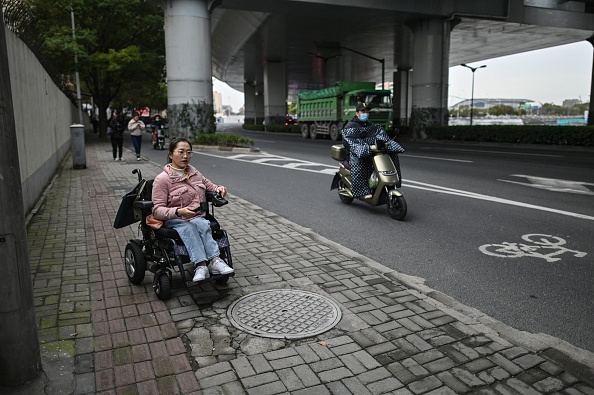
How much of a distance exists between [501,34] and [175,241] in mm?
43724

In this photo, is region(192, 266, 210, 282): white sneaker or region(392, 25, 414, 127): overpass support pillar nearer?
region(192, 266, 210, 282): white sneaker

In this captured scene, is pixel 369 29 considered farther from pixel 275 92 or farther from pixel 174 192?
pixel 174 192

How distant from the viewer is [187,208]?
174 inches

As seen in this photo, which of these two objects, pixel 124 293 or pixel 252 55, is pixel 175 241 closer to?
pixel 124 293

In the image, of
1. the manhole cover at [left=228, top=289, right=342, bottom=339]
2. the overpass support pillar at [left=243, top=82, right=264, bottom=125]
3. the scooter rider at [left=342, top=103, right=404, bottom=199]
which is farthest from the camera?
the overpass support pillar at [left=243, top=82, right=264, bottom=125]

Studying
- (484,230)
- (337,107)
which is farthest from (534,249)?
(337,107)

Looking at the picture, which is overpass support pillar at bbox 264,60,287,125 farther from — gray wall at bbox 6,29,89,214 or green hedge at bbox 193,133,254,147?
gray wall at bbox 6,29,89,214

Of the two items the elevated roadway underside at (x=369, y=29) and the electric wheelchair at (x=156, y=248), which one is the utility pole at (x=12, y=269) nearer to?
the electric wheelchair at (x=156, y=248)

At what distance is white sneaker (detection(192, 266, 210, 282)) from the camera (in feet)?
13.8

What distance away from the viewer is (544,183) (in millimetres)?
11047

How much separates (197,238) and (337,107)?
27421mm

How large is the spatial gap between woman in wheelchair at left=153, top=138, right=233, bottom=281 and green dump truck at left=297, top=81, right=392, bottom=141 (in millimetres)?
21389

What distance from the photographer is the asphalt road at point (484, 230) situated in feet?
14.5

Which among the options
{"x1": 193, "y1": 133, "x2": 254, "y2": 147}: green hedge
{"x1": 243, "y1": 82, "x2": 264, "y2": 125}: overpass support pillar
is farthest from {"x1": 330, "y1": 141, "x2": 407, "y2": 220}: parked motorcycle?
{"x1": 243, "y1": 82, "x2": 264, "y2": 125}: overpass support pillar
